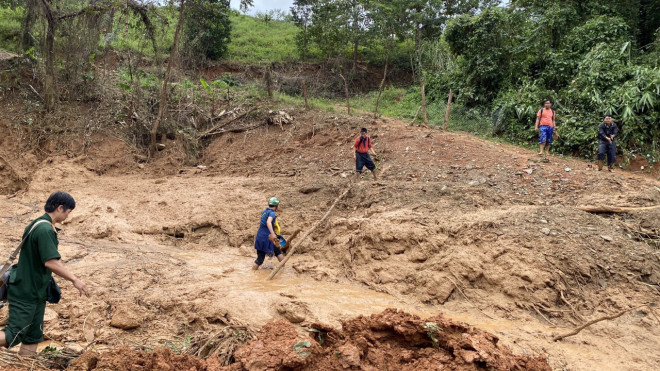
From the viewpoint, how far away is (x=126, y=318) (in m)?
4.48

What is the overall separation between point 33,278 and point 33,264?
101 mm

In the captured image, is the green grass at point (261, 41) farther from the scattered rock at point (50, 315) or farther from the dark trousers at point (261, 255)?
the scattered rock at point (50, 315)

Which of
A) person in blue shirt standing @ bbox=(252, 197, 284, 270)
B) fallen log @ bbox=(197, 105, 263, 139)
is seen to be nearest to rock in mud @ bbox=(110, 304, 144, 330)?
person in blue shirt standing @ bbox=(252, 197, 284, 270)

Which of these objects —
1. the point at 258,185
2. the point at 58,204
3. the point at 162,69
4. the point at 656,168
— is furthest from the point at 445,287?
the point at 162,69

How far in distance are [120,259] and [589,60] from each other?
44.3ft

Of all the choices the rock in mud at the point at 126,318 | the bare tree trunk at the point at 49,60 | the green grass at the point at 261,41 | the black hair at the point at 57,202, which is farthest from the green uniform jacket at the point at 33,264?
the green grass at the point at 261,41

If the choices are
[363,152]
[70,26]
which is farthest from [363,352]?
[70,26]

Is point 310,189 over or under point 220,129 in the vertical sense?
under

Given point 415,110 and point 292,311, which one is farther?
point 415,110

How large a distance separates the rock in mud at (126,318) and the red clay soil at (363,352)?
4.32 feet

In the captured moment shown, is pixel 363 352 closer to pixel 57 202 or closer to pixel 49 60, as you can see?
pixel 57 202

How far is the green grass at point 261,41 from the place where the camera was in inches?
869

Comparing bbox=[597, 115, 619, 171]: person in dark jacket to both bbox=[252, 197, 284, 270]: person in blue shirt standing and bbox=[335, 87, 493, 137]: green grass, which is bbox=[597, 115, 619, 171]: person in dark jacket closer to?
bbox=[335, 87, 493, 137]: green grass

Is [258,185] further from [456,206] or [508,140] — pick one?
[508,140]
